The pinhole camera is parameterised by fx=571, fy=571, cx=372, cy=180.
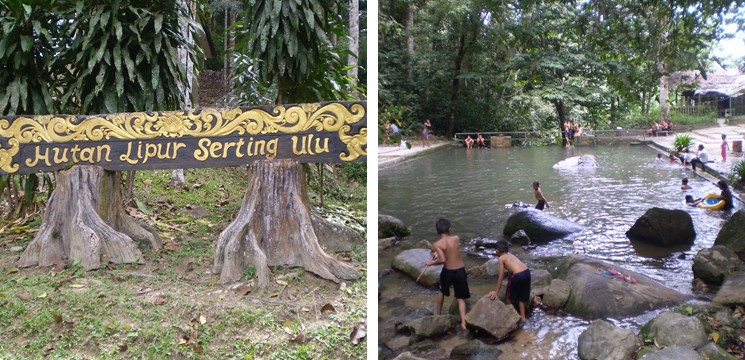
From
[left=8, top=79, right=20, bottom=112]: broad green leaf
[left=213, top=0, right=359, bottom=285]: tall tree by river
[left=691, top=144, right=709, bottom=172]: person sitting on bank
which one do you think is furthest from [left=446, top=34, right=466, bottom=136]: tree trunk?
[left=8, top=79, right=20, bottom=112]: broad green leaf

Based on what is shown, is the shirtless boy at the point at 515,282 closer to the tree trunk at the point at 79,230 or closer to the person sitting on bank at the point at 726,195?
the person sitting on bank at the point at 726,195

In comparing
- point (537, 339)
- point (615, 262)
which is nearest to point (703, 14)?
point (615, 262)

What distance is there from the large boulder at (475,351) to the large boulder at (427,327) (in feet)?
0.47

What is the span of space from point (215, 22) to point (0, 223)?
749 centimetres

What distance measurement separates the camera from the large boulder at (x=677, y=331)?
2490 millimetres

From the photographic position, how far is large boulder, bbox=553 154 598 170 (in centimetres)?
352

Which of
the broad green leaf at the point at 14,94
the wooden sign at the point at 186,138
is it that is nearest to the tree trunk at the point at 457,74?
the wooden sign at the point at 186,138

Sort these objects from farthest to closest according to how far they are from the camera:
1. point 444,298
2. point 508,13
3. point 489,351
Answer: point 444,298
point 508,13
point 489,351

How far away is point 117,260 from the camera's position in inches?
135

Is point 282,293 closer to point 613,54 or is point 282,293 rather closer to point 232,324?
point 232,324

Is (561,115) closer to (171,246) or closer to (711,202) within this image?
(711,202)

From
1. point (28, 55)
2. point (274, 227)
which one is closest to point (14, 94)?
point (28, 55)

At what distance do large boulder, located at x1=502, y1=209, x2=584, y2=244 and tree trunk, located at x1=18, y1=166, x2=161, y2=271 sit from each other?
7.88 ft

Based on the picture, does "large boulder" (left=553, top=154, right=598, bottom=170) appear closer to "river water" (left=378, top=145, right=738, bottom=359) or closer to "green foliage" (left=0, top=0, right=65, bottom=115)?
"river water" (left=378, top=145, right=738, bottom=359)
